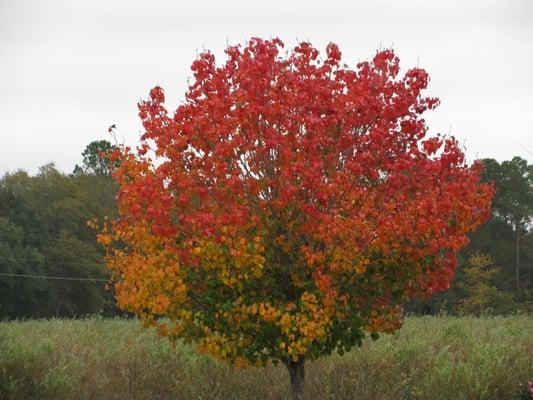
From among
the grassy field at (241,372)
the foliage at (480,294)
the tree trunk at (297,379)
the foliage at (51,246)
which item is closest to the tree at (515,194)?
the foliage at (480,294)

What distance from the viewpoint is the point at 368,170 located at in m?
9.89

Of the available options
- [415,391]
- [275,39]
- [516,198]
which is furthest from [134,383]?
[516,198]

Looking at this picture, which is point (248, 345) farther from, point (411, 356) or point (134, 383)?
point (411, 356)

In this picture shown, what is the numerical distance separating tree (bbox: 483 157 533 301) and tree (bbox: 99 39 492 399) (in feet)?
155

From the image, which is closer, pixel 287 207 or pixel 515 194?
pixel 287 207

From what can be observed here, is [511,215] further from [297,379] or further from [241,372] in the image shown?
[297,379]

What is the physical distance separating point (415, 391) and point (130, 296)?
282 inches

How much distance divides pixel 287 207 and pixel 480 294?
43111 mm

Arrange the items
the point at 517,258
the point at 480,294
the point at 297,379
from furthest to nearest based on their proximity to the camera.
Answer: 1. the point at 517,258
2. the point at 480,294
3. the point at 297,379

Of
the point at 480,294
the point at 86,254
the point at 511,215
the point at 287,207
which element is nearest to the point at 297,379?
the point at 287,207

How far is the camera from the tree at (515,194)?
5512 cm

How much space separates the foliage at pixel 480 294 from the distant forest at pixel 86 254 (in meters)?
0.08

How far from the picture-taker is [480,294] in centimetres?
4966

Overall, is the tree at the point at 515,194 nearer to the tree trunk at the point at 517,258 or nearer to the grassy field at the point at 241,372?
the tree trunk at the point at 517,258
